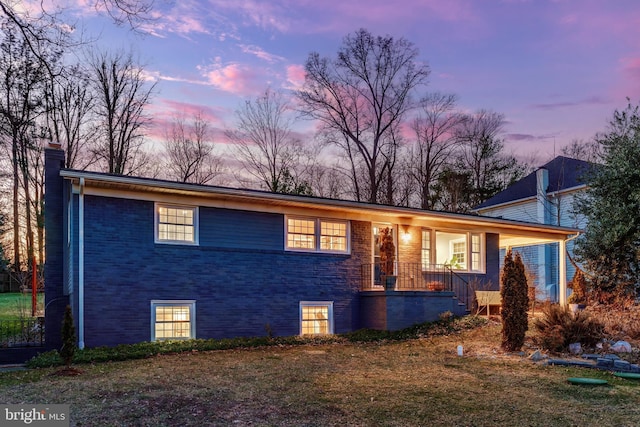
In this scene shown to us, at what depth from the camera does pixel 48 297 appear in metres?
10.8

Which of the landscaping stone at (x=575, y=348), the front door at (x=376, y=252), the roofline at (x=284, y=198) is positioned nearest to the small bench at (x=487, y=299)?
the roofline at (x=284, y=198)

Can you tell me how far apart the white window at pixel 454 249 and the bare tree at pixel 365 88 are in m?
12.4


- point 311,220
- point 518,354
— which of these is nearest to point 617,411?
point 518,354

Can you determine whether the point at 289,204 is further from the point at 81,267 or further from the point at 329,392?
the point at 329,392

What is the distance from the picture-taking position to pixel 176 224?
11.6m

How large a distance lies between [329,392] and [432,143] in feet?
90.9

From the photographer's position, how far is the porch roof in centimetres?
1055

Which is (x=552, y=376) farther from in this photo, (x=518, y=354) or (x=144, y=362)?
(x=144, y=362)

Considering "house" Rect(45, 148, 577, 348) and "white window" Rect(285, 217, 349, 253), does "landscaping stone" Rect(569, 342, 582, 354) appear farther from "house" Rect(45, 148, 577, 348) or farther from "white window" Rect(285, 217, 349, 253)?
Answer: "white window" Rect(285, 217, 349, 253)

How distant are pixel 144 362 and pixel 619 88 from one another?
19006 millimetres

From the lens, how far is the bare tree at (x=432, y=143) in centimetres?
3145

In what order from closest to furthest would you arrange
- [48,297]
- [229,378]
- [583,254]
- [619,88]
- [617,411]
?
[617,411]
[229,378]
[48,297]
[583,254]
[619,88]

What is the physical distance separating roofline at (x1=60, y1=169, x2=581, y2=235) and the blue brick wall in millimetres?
652

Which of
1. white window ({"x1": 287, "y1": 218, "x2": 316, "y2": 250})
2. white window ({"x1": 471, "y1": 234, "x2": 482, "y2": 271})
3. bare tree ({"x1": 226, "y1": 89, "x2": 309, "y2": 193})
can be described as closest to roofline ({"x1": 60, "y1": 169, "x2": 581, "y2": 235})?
white window ({"x1": 287, "y1": 218, "x2": 316, "y2": 250})
